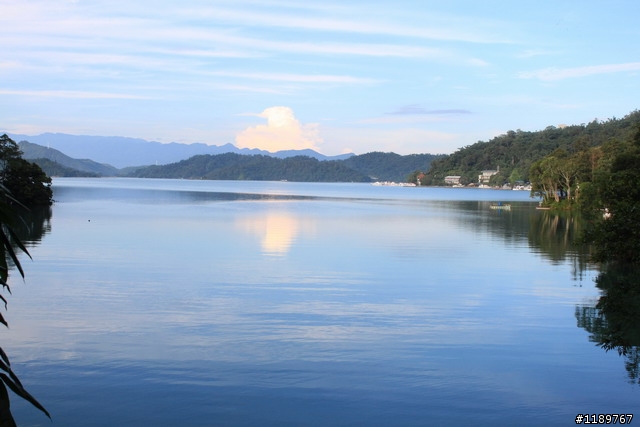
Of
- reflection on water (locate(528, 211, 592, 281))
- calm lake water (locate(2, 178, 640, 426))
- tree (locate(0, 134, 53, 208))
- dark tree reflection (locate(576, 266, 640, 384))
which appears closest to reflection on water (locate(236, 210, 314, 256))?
calm lake water (locate(2, 178, 640, 426))

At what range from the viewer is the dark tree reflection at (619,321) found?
14.9 metres

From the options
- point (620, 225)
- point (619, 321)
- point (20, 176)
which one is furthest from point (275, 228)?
point (619, 321)

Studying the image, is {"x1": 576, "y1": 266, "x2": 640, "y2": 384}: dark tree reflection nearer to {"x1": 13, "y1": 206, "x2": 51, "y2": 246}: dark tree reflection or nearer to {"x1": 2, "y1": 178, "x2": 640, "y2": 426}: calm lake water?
{"x1": 2, "y1": 178, "x2": 640, "y2": 426}: calm lake water

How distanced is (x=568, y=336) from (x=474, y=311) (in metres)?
3.44

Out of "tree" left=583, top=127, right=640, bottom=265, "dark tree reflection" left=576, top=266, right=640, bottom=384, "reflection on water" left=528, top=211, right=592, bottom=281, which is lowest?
"dark tree reflection" left=576, top=266, right=640, bottom=384

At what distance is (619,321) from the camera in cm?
1775

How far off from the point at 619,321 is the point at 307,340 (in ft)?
26.6

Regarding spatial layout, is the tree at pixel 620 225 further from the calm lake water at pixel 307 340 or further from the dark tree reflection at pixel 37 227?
the dark tree reflection at pixel 37 227

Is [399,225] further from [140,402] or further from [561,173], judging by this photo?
[140,402]

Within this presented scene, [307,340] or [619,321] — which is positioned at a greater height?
[619,321]

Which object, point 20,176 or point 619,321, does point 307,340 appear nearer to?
point 619,321

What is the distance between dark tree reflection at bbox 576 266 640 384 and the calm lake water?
26cm

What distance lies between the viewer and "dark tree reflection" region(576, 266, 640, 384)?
49.0 ft

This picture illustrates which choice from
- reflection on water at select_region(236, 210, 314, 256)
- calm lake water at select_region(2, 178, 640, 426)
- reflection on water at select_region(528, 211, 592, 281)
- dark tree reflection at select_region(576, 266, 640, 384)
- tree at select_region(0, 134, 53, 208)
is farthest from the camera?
tree at select_region(0, 134, 53, 208)
